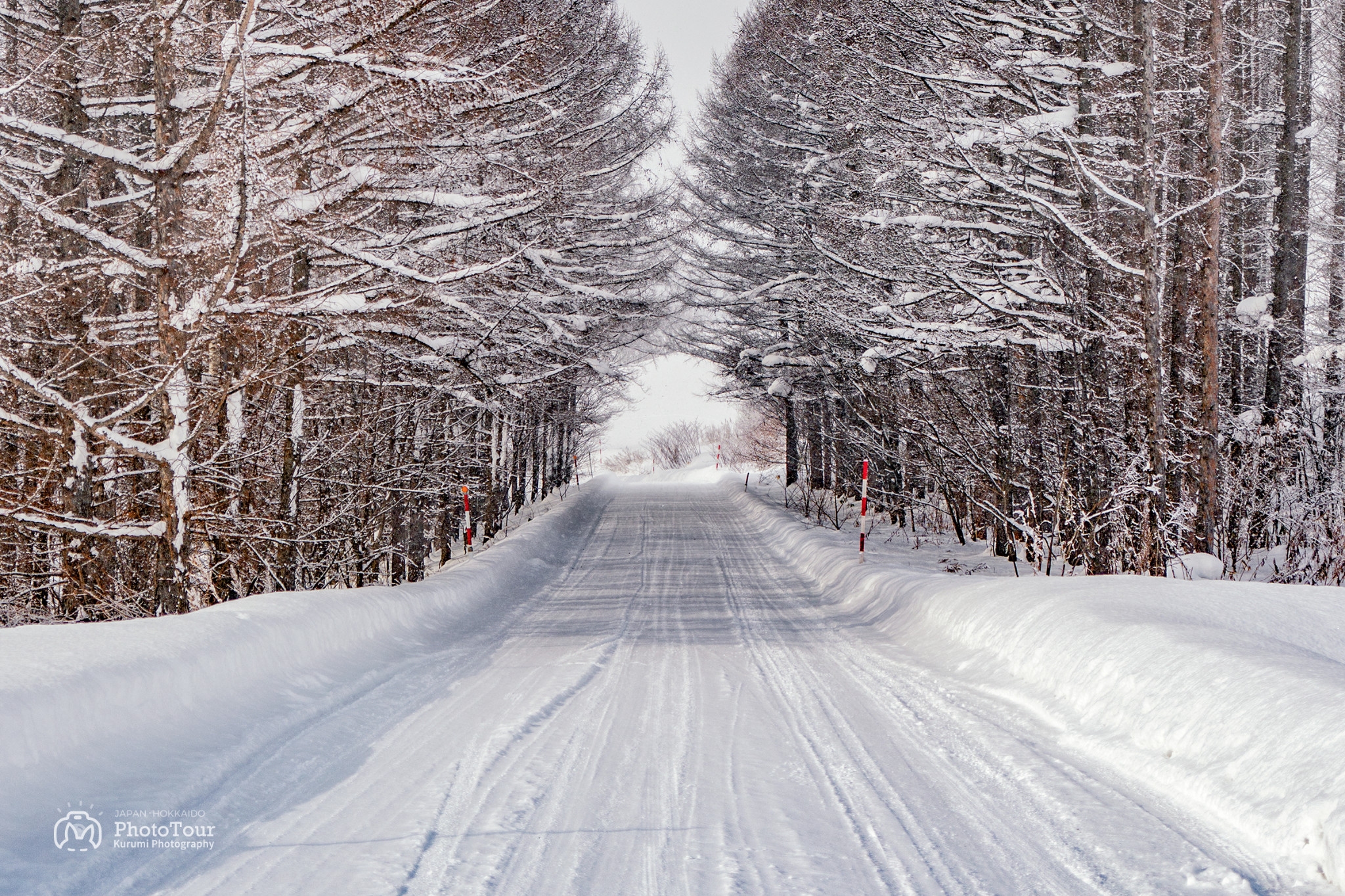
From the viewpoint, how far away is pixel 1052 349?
1163 centimetres

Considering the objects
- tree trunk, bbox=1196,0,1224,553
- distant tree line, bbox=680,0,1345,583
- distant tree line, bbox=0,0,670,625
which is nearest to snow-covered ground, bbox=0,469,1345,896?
distant tree line, bbox=0,0,670,625

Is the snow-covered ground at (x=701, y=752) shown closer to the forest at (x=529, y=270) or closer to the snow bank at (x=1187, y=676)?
the snow bank at (x=1187, y=676)

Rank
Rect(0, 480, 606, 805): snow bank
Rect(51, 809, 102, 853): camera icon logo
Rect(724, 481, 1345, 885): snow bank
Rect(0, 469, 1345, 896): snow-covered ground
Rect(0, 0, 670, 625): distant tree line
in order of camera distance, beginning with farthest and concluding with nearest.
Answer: Rect(0, 0, 670, 625): distant tree line, Rect(0, 480, 606, 805): snow bank, Rect(724, 481, 1345, 885): snow bank, Rect(51, 809, 102, 853): camera icon logo, Rect(0, 469, 1345, 896): snow-covered ground

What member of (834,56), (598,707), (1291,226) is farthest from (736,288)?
(598,707)

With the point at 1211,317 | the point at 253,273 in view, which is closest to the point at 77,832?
the point at 253,273

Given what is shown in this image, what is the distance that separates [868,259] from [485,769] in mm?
11980

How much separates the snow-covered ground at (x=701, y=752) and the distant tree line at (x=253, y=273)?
2865 millimetres

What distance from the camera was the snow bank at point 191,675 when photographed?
156 inches

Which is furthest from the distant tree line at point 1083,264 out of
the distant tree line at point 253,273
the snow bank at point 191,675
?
the snow bank at point 191,675

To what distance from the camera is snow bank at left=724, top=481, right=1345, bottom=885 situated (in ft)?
11.4

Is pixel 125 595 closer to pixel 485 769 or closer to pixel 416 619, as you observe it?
pixel 416 619

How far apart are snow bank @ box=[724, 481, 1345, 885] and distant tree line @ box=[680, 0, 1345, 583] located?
8.83 ft

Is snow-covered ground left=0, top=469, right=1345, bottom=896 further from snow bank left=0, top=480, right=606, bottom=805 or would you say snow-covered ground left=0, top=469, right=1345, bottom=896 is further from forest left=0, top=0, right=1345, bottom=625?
forest left=0, top=0, right=1345, bottom=625

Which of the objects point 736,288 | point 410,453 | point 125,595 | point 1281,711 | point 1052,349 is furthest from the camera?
point 736,288
